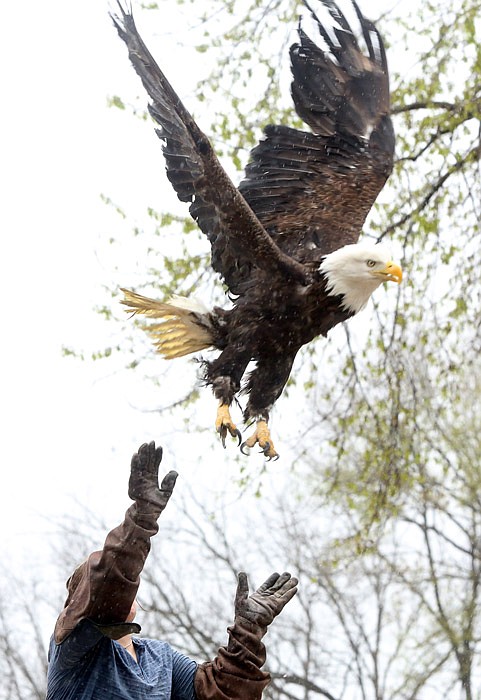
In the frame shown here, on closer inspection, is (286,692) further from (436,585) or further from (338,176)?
(338,176)

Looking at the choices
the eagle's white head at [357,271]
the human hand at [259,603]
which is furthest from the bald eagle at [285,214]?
the human hand at [259,603]

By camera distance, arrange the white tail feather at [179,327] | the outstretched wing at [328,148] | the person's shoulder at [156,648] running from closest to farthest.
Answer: the person's shoulder at [156,648]
the white tail feather at [179,327]
the outstretched wing at [328,148]

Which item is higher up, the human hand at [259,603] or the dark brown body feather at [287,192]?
the dark brown body feather at [287,192]

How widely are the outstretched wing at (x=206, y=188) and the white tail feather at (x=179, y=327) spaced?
0.59ft

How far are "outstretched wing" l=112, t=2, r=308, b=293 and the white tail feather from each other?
0.59 feet

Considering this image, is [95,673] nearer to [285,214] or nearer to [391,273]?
[391,273]

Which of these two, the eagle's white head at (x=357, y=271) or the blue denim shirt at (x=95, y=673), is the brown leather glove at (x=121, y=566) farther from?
the eagle's white head at (x=357, y=271)

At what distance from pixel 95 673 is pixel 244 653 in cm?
39

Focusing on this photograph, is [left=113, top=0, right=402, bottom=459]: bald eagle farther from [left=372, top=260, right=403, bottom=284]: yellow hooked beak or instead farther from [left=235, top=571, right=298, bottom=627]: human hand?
[left=235, top=571, right=298, bottom=627]: human hand

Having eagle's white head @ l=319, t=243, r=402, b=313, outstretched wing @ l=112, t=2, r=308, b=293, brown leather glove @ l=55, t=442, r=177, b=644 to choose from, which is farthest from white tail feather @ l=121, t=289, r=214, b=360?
brown leather glove @ l=55, t=442, r=177, b=644

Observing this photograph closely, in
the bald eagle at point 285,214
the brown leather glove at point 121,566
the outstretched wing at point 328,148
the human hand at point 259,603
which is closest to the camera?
the brown leather glove at point 121,566

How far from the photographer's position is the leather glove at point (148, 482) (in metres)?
2.51

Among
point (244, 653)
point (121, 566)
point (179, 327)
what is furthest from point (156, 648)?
point (179, 327)

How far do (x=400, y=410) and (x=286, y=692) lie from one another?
18.2 ft
